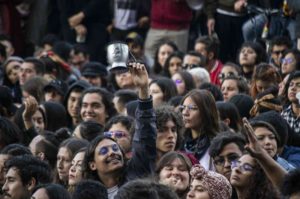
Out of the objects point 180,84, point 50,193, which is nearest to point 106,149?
point 50,193

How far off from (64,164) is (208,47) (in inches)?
218

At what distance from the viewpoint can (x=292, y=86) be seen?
12.4m

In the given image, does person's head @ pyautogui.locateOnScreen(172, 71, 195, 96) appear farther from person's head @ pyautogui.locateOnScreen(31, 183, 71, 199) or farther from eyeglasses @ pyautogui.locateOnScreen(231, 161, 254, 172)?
person's head @ pyautogui.locateOnScreen(31, 183, 71, 199)

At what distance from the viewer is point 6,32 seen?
18734mm

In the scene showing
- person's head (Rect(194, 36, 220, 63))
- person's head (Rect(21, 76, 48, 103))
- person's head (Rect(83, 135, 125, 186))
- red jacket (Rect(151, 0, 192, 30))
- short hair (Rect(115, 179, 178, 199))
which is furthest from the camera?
red jacket (Rect(151, 0, 192, 30))

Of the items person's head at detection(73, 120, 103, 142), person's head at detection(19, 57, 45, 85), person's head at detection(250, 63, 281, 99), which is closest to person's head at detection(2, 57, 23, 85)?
person's head at detection(19, 57, 45, 85)

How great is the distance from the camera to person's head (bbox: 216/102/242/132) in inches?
467

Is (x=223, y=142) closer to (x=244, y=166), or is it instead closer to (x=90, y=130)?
(x=244, y=166)

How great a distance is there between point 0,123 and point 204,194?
11.5ft

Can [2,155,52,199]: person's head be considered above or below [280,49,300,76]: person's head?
below

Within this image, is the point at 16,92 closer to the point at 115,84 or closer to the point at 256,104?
the point at 115,84

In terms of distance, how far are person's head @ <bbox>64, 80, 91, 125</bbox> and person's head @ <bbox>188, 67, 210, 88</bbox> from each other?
1236mm

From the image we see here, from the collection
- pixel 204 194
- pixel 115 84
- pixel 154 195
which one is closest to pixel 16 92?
pixel 115 84

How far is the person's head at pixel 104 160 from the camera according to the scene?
973 centimetres
